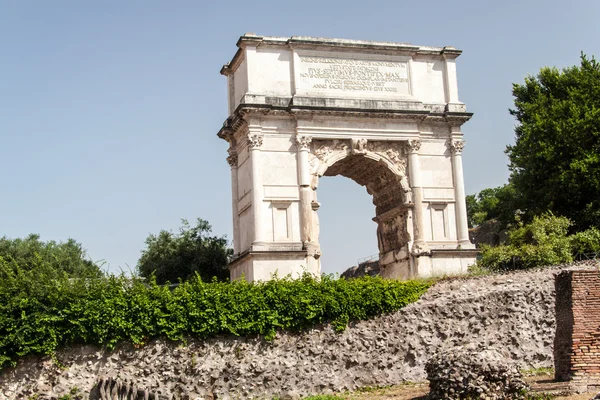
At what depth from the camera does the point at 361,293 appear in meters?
24.3

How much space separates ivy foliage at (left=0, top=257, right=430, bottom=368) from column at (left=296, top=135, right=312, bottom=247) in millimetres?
9695

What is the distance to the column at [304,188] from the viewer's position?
1347 inches

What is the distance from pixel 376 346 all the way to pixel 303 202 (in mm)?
11185

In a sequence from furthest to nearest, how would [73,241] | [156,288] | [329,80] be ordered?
[73,241] < [329,80] < [156,288]

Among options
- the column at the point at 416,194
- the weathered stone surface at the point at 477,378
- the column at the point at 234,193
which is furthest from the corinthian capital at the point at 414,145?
the weathered stone surface at the point at 477,378

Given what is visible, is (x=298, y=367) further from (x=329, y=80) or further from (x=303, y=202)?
(x=329, y=80)

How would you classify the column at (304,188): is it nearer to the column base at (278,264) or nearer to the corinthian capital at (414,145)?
the column base at (278,264)

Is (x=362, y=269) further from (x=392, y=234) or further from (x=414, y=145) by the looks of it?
(x=414, y=145)

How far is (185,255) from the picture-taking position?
1860 inches

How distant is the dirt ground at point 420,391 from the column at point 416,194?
12.2 meters

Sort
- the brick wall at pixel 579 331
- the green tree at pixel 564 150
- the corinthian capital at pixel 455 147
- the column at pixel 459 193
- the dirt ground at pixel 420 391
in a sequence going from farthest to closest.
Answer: the green tree at pixel 564 150
the corinthian capital at pixel 455 147
the column at pixel 459 193
the brick wall at pixel 579 331
the dirt ground at pixel 420 391

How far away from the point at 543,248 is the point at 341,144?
8736 millimetres

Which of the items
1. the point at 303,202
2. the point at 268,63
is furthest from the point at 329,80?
the point at 303,202

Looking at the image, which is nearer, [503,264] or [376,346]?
[376,346]
